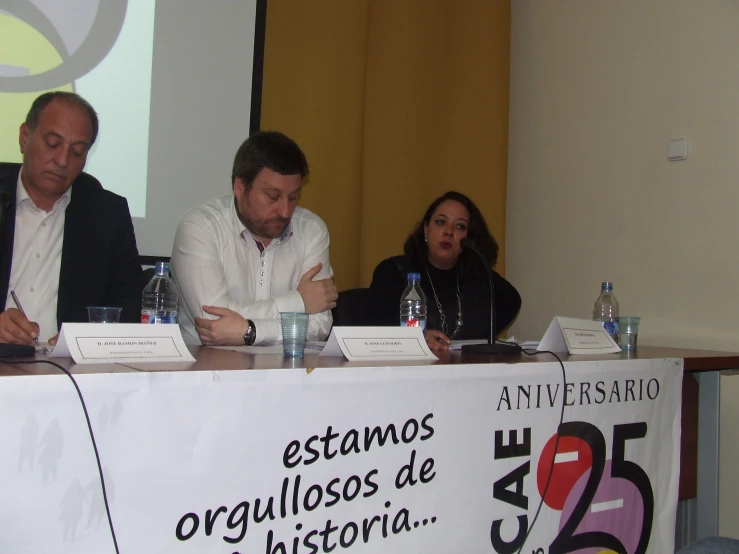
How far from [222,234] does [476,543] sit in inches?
49.8

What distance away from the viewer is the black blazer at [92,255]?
2.03 metres

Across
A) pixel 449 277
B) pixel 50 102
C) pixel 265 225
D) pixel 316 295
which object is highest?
pixel 50 102

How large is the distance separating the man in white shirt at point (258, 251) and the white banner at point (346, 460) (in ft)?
2.05

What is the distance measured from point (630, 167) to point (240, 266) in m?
1.77

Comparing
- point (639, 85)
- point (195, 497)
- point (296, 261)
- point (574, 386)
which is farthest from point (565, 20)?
point (195, 497)

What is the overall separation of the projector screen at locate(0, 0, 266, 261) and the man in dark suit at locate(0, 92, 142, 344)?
483mm

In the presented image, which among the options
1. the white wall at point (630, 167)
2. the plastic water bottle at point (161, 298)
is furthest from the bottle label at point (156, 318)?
the white wall at point (630, 167)

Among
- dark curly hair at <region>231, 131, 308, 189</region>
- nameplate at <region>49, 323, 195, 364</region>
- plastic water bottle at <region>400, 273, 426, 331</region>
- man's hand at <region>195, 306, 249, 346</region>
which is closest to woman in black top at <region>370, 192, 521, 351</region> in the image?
plastic water bottle at <region>400, 273, 426, 331</region>

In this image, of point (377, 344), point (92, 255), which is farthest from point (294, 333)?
point (92, 255)

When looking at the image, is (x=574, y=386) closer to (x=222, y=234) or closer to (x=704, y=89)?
(x=222, y=234)

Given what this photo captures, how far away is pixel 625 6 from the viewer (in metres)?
3.00

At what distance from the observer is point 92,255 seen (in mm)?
2100

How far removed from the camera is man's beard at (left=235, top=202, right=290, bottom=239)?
2.13 m

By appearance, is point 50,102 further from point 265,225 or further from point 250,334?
point 250,334
